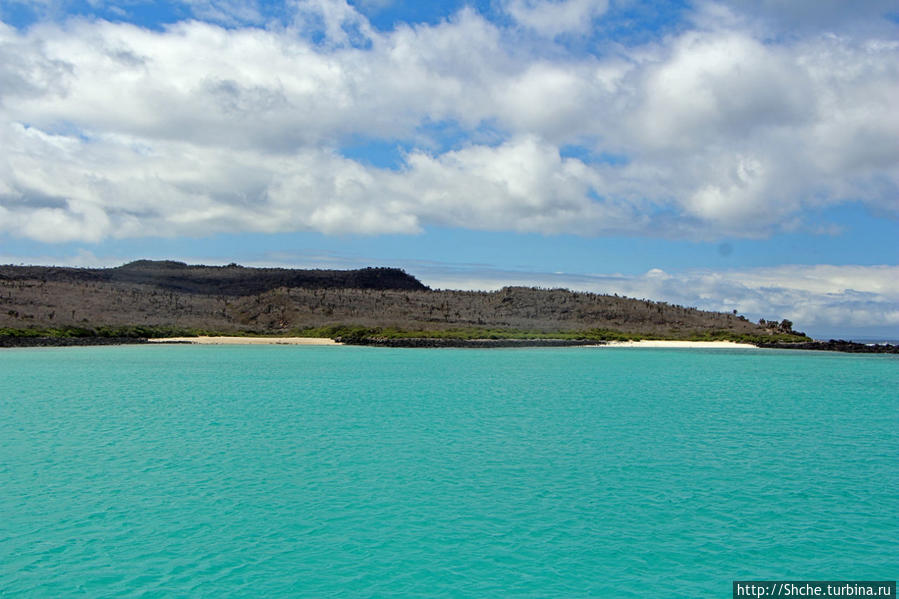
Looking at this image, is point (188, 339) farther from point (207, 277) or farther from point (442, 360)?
point (207, 277)

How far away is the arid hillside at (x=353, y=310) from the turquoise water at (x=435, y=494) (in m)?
70.3

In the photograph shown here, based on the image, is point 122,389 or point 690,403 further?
point 122,389

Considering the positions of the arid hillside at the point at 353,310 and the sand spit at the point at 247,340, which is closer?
the sand spit at the point at 247,340

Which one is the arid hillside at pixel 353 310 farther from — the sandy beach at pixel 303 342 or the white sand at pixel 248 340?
the sandy beach at pixel 303 342

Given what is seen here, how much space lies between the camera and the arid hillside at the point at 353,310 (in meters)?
98.5

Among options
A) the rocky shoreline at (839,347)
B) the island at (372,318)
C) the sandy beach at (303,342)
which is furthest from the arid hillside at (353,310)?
the rocky shoreline at (839,347)

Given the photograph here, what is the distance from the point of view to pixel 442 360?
61.0 m

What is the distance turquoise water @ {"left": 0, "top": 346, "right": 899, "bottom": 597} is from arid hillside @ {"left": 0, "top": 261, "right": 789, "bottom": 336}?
230ft

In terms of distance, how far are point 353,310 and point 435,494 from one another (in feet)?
341

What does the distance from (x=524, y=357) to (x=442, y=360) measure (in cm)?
911

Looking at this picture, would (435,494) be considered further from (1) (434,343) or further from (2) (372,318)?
(2) (372,318)

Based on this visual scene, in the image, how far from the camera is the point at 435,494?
16203 mm

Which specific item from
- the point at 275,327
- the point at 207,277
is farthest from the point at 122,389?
the point at 207,277

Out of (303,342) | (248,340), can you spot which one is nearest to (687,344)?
(303,342)
